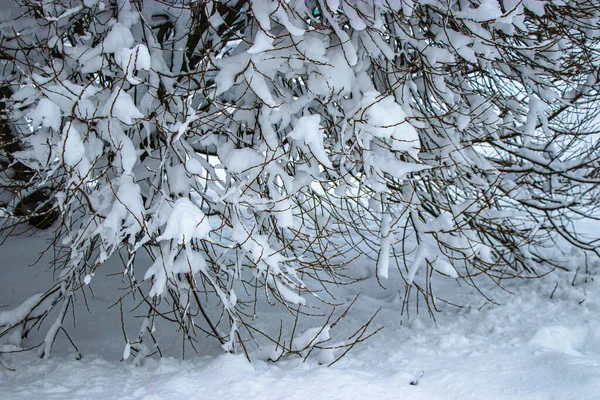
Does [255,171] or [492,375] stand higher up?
[255,171]

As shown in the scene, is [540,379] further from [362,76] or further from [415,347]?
[362,76]

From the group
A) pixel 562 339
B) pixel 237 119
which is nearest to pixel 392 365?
pixel 562 339

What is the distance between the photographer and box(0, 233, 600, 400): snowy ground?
9.32 ft

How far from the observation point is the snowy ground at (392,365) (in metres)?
2.84

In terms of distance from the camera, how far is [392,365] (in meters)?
3.38

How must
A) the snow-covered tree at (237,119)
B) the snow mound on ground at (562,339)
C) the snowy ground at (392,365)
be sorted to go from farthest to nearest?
the snow mound on ground at (562,339), the snowy ground at (392,365), the snow-covered tree at (237,119)

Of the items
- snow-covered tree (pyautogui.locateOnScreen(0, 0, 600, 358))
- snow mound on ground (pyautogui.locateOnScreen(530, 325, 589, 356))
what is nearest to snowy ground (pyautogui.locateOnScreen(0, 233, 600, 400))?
snow mound on ground (pyautogui.locateOnScreen(530, 325, 589, 356))

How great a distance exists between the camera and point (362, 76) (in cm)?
309

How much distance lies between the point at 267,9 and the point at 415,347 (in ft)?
7.83

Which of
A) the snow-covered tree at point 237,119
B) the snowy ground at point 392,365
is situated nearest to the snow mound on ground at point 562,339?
the snowy ground at point 392,365

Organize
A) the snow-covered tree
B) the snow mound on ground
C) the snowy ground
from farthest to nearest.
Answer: the snow mound on ground → the snowy ground → the snow-covered tree

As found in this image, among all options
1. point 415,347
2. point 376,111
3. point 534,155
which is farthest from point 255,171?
point 534,155

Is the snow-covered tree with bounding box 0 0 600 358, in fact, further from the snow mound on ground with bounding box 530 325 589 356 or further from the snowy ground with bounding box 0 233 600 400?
the snow mound on ground with bounding box 530 325 589 356

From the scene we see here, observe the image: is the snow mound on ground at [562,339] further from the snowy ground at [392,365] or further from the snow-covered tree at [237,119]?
the snow-covered tree at [237,119]
